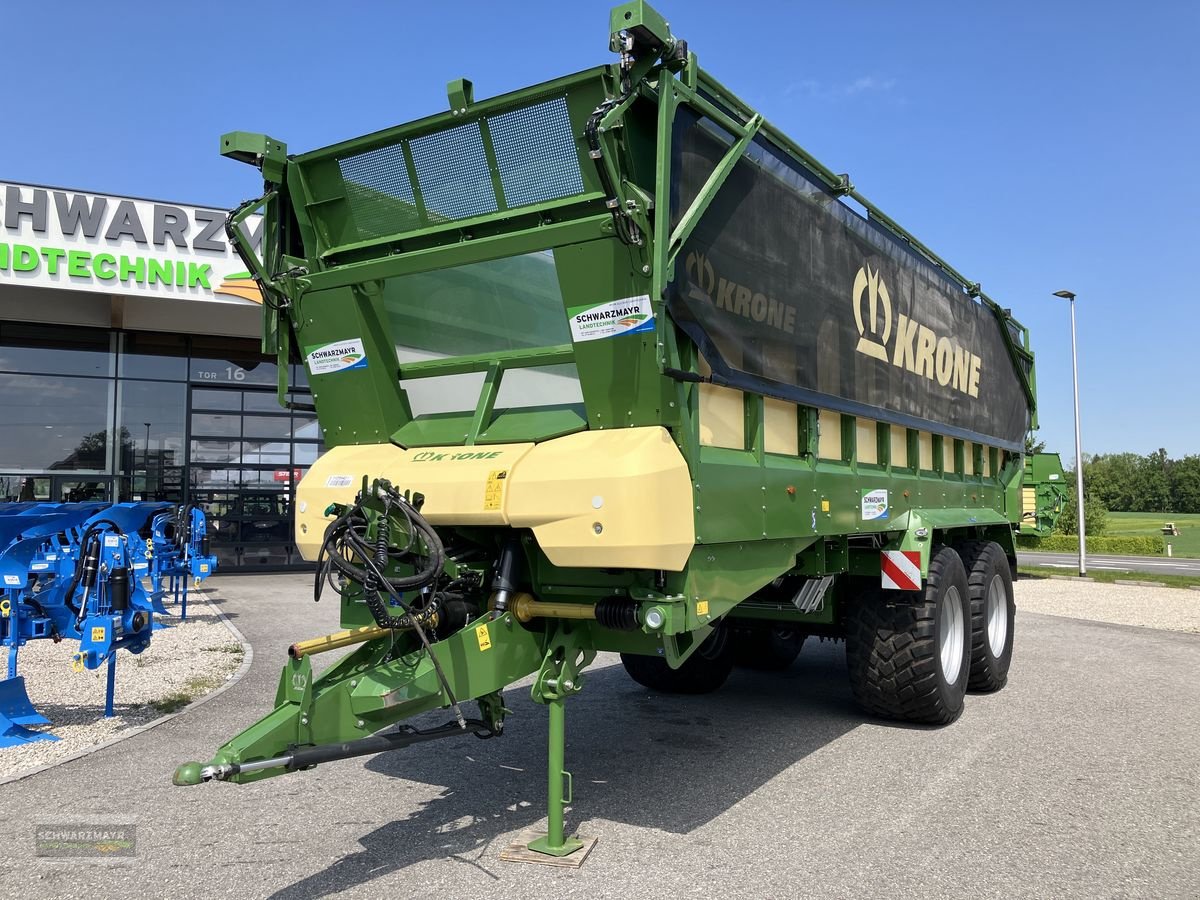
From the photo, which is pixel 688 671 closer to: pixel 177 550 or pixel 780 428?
pixel 780 428

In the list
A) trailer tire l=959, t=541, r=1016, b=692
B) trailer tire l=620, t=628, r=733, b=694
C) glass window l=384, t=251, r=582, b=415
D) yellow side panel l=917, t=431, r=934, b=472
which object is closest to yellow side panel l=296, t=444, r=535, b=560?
glass window l=384, t=251, r=582, b=415

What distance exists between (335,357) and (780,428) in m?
2.37

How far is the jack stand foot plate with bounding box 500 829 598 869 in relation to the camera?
3744mm

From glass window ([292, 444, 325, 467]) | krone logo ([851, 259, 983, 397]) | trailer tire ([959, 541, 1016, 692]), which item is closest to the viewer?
krone logo ([851, 259, 983, 397])

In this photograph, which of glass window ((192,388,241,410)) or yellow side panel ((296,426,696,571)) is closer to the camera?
yellow side panel ((296,426,696,571))

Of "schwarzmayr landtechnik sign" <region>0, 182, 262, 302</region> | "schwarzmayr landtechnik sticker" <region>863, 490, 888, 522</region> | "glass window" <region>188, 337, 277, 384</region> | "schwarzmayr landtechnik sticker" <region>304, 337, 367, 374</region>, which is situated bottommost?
"schwarzmayr landtechnik sticker" <region>863, 490, 888, 522</region>

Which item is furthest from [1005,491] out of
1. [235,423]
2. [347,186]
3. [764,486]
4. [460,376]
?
[235,423]

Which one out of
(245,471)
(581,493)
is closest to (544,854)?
(581,493)

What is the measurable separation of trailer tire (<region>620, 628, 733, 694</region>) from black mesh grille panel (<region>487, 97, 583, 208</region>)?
400 centimetres

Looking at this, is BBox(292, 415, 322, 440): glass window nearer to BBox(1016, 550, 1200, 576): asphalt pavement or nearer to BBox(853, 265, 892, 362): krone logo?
BBox(853, 265, 892, 362): krone logo

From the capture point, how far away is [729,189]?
13.4 feet

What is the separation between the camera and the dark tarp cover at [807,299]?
12.7ft

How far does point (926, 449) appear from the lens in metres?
6.64

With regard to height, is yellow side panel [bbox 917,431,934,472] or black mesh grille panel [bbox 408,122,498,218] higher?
black mesh grille panel [bbox 408,122,498,218]
